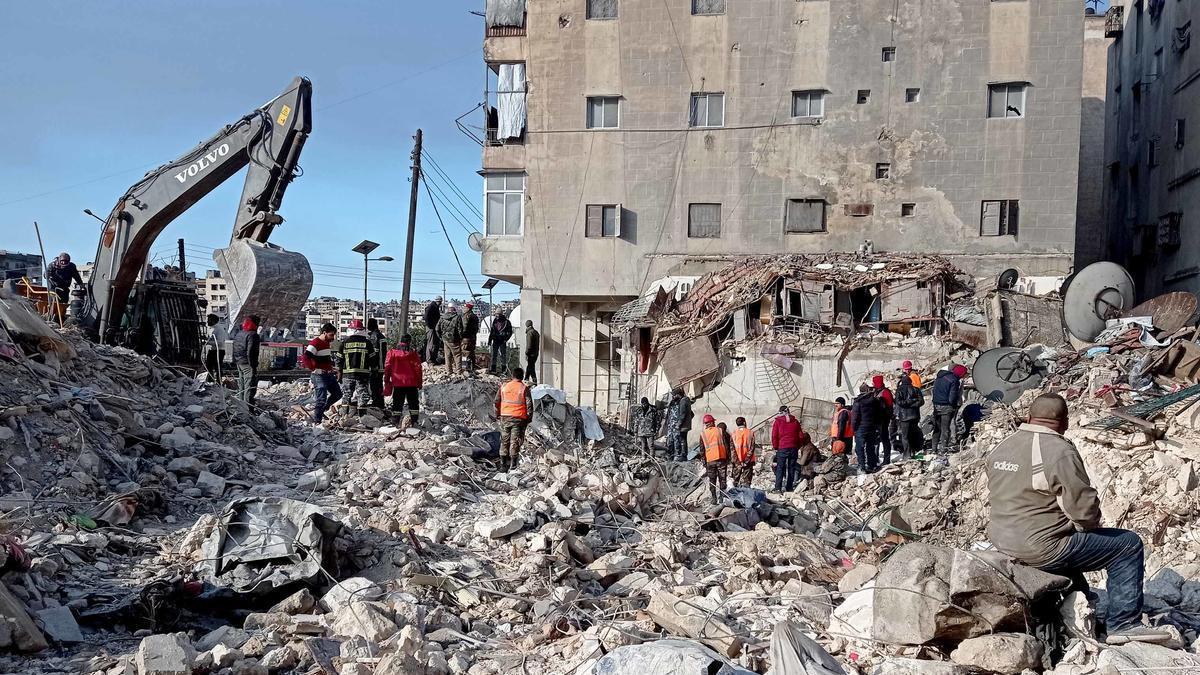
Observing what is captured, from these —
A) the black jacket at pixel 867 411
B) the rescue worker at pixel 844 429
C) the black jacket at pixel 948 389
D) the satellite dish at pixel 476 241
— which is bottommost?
the rescue worker at pixel 844 429

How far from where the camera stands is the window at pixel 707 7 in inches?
936

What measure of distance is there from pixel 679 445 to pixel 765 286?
471 cm

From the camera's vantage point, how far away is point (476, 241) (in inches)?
982

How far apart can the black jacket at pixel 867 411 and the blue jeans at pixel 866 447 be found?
8 centimetres

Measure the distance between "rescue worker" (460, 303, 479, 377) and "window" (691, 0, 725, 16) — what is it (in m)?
10.8

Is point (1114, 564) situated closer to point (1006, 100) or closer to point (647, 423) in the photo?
point (647, 423)

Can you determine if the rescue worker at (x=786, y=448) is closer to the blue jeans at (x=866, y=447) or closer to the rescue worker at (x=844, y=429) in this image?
the blue jeans at (x=866, y=447)

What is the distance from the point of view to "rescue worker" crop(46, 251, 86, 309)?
1479 cm

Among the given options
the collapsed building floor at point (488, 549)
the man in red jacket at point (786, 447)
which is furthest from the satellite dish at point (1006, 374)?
the man in red jacket at point (786, 447)

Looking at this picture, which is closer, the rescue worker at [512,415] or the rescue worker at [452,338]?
the rescue worker at [512,415]

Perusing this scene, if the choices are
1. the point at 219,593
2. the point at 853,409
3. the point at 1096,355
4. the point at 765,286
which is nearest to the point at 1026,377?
the point at 1096,355

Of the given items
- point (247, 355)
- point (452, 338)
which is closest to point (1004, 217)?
point (452, 338)

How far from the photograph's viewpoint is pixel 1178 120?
23.4m

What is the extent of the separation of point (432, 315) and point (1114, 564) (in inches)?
604
